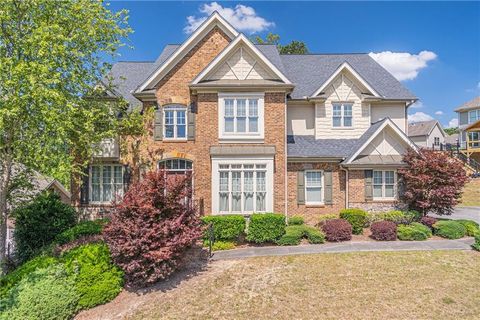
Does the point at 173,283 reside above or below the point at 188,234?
below

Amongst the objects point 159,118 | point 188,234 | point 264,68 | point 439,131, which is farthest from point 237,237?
point 439,131

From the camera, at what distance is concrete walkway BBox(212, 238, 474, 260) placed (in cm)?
1257

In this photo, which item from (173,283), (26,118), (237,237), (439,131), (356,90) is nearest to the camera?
(173,283)

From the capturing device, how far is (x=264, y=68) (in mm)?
15930

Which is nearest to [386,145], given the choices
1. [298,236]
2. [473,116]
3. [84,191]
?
[298,236]

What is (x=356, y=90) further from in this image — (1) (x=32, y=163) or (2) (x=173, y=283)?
(1) (x=32, y=163)

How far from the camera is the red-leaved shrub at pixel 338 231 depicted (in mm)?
13978

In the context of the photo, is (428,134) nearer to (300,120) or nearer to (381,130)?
(381,130)

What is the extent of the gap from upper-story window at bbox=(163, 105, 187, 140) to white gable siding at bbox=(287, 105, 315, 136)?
6.72m

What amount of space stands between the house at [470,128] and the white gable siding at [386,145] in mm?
26516

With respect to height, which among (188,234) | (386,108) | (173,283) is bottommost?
(173,283)

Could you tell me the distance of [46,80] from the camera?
10547 millimetres

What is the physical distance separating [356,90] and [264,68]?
6.53 m

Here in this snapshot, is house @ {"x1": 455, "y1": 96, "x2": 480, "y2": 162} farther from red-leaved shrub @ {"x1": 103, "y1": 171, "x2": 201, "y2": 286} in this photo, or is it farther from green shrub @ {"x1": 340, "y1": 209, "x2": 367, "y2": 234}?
red-leaved shrub @ {"x1": 103, "y1": 171, "x2": 201, "y2": 286}
